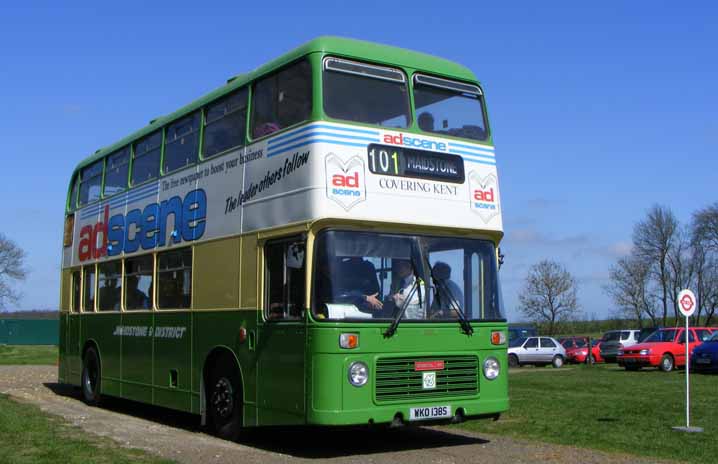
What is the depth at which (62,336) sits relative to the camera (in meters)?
19.0

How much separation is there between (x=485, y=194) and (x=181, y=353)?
17.1 ft

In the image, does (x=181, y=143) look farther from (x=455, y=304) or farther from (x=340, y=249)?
(x=455, y=304)

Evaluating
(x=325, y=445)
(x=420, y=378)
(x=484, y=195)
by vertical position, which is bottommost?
(x=325, y=445)

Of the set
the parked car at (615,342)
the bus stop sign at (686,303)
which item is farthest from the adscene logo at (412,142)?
the parked car at (615,342)

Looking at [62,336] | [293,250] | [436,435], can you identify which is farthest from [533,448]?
[62,336]

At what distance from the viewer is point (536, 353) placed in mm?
41094

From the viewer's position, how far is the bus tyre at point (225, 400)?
11852 mm

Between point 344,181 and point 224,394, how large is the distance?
3697mm

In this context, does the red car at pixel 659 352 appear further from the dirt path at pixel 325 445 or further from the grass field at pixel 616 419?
the dirt path at pixel 325 445

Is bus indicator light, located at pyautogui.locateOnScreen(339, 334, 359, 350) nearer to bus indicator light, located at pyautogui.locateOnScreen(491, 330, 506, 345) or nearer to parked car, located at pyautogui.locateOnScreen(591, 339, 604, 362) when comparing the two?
bus indicator light, located at pyautogui.locateOnScreen(491, 330, 506, 345)

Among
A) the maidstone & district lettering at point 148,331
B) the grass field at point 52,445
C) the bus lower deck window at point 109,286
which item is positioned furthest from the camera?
the bus lower deck window at point 109,286

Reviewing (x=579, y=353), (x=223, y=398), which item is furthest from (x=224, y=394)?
(x=579, y=353)

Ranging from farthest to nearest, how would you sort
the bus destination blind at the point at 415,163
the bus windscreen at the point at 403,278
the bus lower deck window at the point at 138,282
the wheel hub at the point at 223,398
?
the bus lower deck window at the point at 138,282, the wheel hub at the point at 223,398, the bus destination blind at the point at 415,163, the bus windscreen at the point at 403,278

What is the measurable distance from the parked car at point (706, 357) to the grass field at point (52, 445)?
2438 centimetres
